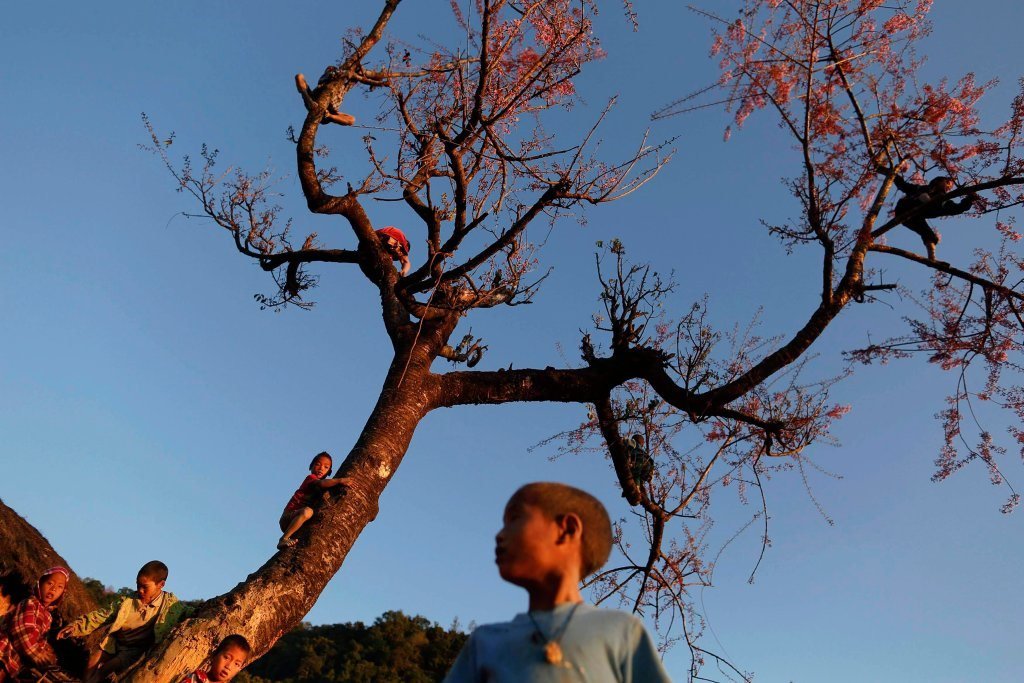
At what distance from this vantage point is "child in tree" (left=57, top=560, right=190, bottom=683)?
5625mm

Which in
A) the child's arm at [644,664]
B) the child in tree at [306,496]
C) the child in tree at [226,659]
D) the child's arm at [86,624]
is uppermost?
the child in tree at [306,496]

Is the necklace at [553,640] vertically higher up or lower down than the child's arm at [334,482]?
lower down

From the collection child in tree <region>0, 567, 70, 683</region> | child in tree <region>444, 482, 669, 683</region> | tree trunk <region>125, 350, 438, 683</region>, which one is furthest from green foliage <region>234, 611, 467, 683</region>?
child in tree <region>444, 482, 669, 683</region>

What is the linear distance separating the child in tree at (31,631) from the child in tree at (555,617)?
5.18m

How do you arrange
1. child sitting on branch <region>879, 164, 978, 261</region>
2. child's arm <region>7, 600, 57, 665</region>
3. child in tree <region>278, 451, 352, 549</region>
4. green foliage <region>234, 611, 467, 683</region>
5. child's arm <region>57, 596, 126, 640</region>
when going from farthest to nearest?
green foliage <region>234, 611, 467, 683</region>
child sitting on branch <region>879, 164, 978, 261</region>
child's arm <region>57, 596, 126, 640</region>
child's arm <region>7, 600, 57, 665</region>
child in tree <region>278, 451, 352, 549</region>

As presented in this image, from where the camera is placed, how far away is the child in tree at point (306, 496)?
5430 millimetres

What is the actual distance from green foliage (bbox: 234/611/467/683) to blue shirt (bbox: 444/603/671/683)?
21056 mm

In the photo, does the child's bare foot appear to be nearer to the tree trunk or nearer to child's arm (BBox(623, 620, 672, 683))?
the tree trunk

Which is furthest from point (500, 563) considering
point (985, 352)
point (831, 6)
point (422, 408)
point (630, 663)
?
point (985, 352)

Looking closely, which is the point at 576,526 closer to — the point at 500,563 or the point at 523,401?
the point at 500,563

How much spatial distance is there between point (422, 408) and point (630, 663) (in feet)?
15.8

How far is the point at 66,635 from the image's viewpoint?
5941 millimetres

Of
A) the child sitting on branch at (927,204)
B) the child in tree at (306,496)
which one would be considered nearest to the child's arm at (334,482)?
the child in tree at (306,496)

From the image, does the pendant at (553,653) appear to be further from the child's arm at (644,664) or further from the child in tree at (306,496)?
the child in tree at (306,496)
